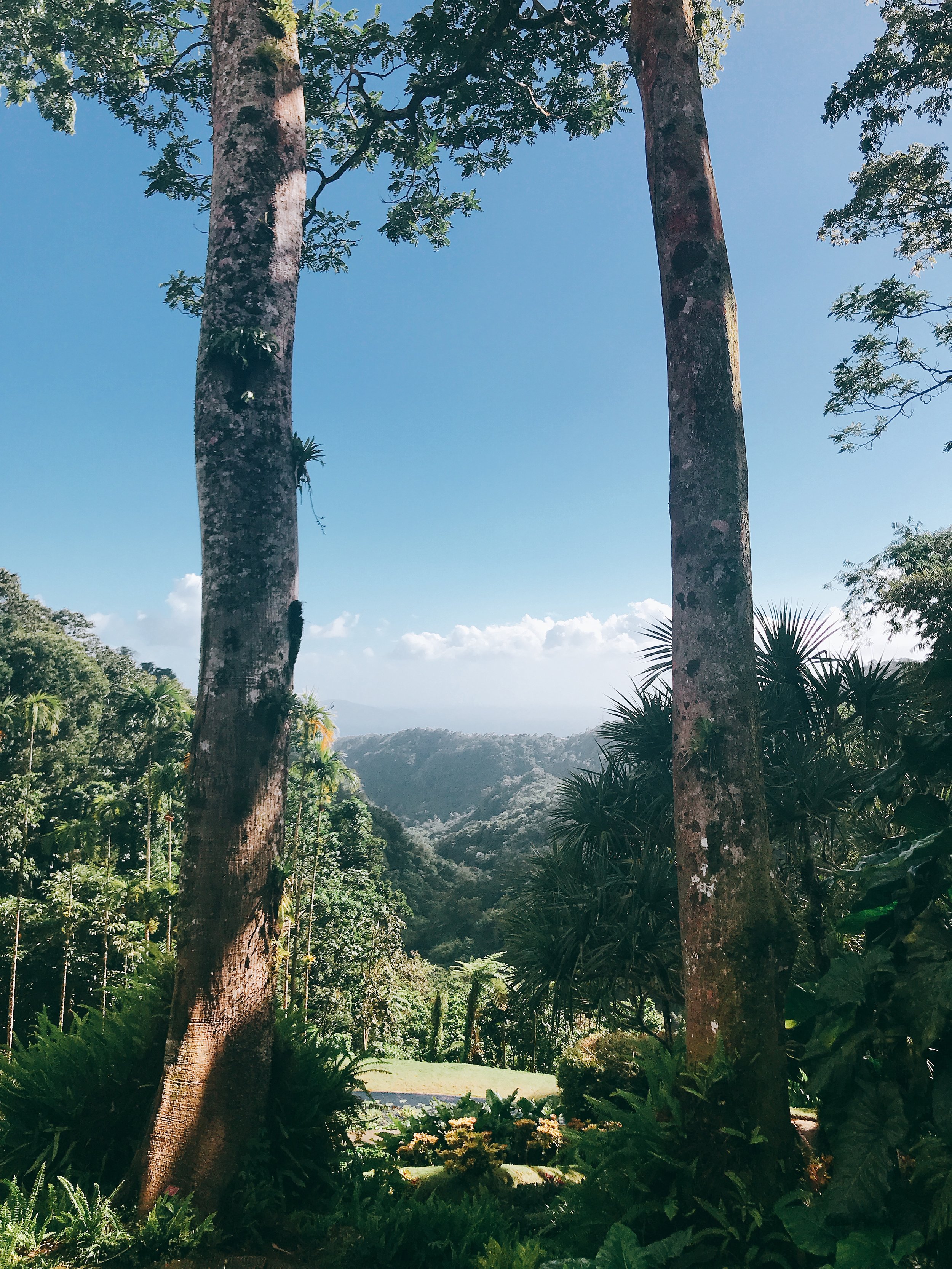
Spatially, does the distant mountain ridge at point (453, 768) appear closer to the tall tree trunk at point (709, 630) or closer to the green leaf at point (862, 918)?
the tall tree trunk at point (709, 630)

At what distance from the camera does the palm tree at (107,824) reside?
16.2 m

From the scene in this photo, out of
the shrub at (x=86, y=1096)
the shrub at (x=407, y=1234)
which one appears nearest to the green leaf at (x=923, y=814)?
the shrub at (x=407, y=1234)

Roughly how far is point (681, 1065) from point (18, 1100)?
12.0 feet

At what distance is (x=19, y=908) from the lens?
1638cm

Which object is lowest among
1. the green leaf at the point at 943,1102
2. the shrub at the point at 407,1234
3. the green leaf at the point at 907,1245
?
the shrub at the point at 407,1234

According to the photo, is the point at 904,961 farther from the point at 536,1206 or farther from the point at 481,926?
the point at 481,926

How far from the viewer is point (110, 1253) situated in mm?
3201

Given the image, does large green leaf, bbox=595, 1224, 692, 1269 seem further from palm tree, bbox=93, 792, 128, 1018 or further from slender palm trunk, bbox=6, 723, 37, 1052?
slender palm trunk, bbox=6, 723, 37, 1052

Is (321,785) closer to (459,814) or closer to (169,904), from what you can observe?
(169,904)

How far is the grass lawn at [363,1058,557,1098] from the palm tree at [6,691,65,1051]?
27.7ft

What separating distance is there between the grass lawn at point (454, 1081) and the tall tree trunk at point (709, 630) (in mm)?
7736

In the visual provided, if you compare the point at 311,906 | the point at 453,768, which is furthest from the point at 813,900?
the point at 453,768

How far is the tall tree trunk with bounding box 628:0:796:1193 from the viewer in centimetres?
356

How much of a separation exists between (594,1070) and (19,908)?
48.7ft
